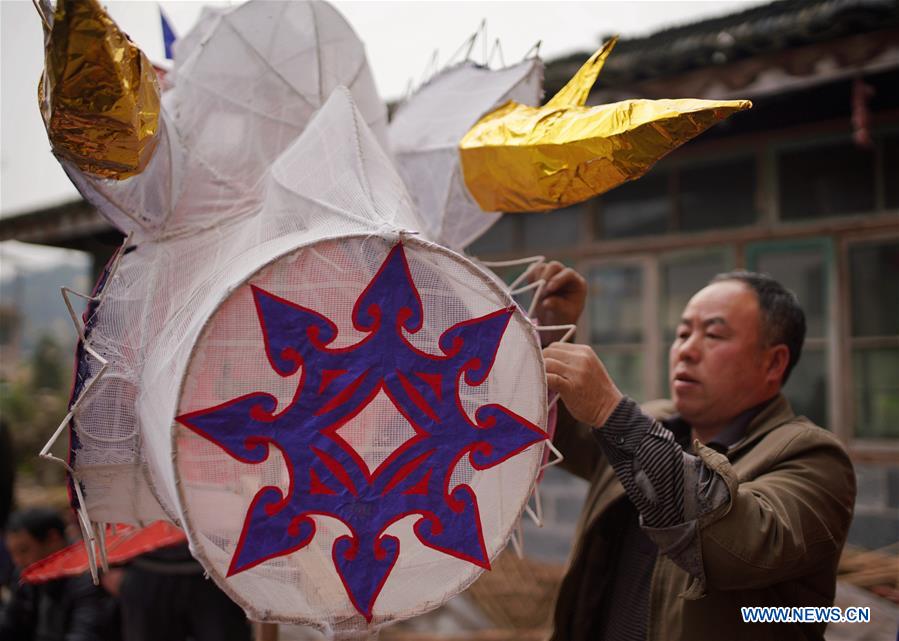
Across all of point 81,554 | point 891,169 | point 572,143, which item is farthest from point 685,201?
point 81,554

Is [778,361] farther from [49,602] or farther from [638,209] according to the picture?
[49,602]

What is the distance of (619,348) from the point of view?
4.38 meters

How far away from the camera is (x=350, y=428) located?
1045 mm

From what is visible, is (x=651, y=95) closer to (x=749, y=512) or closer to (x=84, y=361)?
(x=749, y=512)

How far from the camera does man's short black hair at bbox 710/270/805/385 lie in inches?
63.5

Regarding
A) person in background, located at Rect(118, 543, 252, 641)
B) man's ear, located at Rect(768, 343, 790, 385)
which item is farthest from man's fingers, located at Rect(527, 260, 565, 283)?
person in background, located at Rect(118, 543, 252, 641)

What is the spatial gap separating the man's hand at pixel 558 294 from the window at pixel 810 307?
8.51ft

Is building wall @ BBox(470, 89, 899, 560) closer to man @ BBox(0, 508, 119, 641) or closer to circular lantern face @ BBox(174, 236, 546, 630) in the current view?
man @ BBox(0, 508, 119, 641)

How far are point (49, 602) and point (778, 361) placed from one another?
291 cm

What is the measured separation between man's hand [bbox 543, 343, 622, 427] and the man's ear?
0.52m

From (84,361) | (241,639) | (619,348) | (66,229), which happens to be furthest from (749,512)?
(66,229)

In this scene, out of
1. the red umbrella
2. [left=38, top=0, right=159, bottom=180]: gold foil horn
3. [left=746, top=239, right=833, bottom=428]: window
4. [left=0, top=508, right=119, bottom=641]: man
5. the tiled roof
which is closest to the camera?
[left=38, top=0, right=159, bottom=180]: gold foil horn

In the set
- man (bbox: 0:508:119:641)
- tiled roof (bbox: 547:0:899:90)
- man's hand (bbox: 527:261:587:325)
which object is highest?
tiled roof (bbox: 547:0:899:90)

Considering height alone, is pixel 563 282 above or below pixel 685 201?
below
